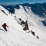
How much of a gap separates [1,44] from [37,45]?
8.19 meters

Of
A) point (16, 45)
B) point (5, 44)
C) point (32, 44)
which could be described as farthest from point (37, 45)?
point (5, 44)

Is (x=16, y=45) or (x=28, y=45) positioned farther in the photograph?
(x=28, y=45)

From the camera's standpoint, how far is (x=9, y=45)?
22.5m

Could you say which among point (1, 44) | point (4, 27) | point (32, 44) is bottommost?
point (1, 44)

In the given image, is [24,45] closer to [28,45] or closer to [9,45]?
[28,45]

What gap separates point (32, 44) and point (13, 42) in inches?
172

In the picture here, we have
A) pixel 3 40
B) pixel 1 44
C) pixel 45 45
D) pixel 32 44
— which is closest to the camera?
pixel 1 44

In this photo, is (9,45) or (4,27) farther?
(4,27)

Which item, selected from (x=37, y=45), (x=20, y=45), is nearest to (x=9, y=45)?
(x=20, y=45)

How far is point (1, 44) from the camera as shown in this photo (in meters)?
22.0

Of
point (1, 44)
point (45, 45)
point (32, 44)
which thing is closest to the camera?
point (1, 44)

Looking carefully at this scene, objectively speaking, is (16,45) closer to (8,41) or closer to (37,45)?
(8,41)

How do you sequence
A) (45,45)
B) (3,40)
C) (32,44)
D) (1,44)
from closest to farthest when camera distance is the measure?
(1,44) < (3,40) < (32,44) < (45,45)

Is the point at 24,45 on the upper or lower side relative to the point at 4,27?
lower
